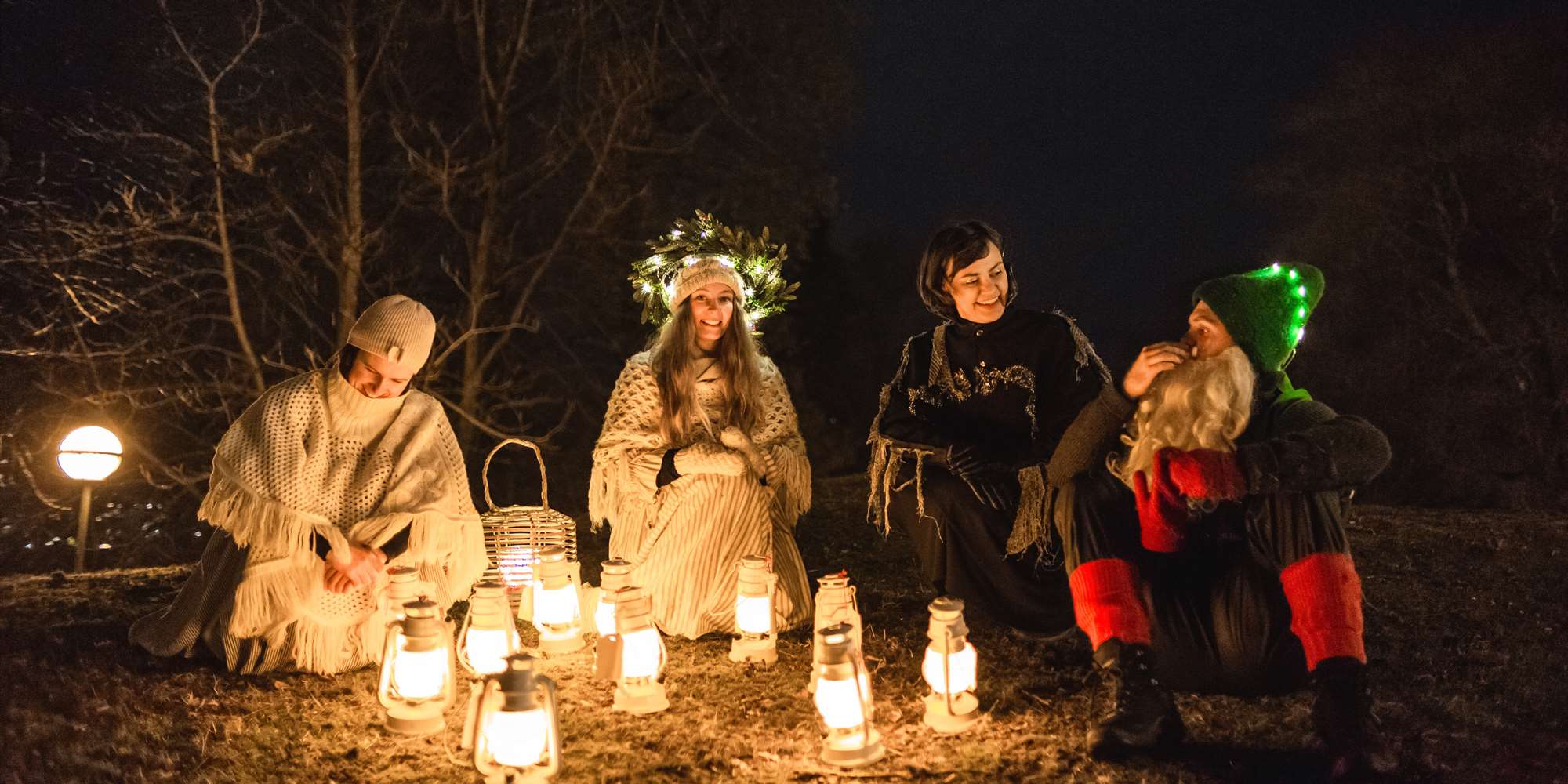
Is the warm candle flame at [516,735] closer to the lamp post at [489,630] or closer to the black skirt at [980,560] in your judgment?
the lamp post at [489,630]

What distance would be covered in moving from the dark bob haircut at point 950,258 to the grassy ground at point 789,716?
46.9 inches

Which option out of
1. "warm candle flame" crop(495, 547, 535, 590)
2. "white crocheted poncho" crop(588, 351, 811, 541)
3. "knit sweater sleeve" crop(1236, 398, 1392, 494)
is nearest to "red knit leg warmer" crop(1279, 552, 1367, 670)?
"knit sweater sleeve" crop(1236, 398, 1392, 494)

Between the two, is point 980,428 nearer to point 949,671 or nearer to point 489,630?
point 949,671

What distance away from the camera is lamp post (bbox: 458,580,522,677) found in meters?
3.12

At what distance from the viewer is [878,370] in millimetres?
15719

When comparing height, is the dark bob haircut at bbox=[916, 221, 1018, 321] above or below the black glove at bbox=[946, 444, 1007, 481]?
above

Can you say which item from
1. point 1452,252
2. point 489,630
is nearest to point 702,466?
point 489,630

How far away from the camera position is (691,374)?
4012mm

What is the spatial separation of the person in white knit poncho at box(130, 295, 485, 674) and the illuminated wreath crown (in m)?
1.03

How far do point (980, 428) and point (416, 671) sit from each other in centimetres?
204

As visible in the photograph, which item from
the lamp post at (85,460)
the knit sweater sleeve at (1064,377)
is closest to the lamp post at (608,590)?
the knit sweater sleeve at (1064,377)

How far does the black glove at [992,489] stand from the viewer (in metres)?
3.52

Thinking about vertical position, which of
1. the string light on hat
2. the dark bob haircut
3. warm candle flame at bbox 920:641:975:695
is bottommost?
warm candle flame at bbox 920:641:975:695

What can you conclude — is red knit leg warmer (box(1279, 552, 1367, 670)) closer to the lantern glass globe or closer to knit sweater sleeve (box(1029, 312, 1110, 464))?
knit sweater sleeve (box(1029, 312, 1110, 464))
